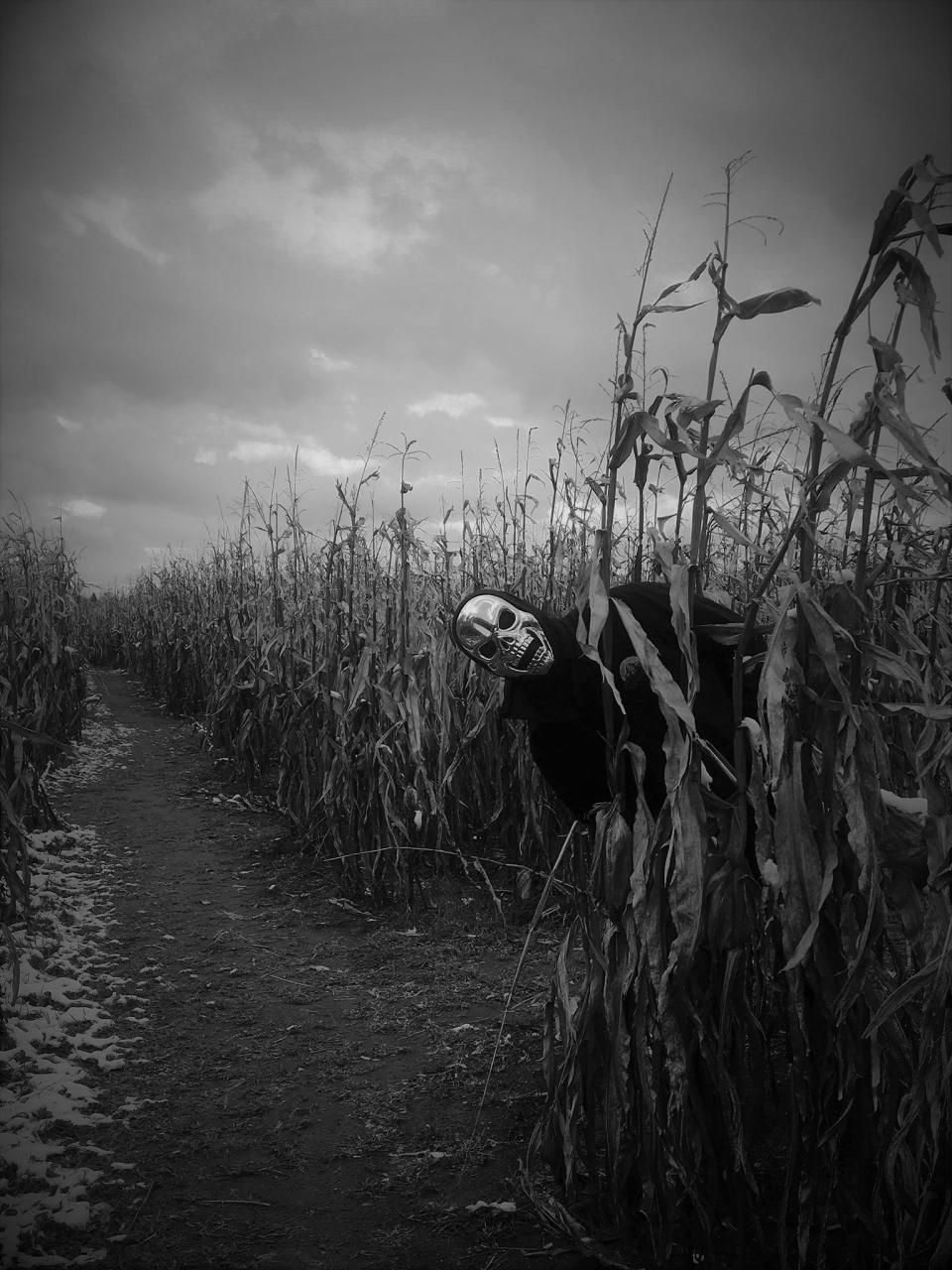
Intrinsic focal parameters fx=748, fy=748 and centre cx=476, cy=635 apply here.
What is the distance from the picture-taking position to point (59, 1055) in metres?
2.85

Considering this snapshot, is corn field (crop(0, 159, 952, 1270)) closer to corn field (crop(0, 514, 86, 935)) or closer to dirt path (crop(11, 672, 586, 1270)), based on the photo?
dirt path (crop(11, 672, 586, 1270))

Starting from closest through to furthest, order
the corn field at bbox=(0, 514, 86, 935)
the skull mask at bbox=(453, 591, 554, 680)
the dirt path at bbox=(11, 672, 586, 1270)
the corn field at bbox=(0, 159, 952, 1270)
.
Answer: the corn field at bbox=(0, 159, 952, 1270) < the dirt path at bbox=(11, 672, 586, 1270) < the skull mask at bbox=(453, 591, 554, 680) < the corn field at bbox=(0, 514, 86, 935)

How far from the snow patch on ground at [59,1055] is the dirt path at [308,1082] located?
0.21 feet

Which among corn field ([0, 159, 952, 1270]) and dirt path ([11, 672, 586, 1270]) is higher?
corn field ([0, 159, 952, 1270])

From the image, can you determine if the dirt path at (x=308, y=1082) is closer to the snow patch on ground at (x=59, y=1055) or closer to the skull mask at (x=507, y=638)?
the snow patch on ground at (x=59, y=1055)

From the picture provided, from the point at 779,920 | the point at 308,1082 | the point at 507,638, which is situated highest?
the point at 507,638

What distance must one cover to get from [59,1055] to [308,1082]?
0.97 metres

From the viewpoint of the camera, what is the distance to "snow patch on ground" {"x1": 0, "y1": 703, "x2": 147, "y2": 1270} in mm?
2072

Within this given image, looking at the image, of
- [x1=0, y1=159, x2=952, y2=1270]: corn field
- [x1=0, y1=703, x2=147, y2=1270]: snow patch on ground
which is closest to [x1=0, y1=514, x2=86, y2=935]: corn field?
[x1=0, y1=703, x2=147, y2=1270]: snow patch on ground

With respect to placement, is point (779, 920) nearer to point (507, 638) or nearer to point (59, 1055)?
point (507, 638)

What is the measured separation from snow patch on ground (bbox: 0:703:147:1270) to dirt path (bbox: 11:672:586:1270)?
0.06m

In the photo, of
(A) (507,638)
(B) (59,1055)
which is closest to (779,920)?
(A) (507,638)

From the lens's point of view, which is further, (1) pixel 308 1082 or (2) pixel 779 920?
(1) pixel 308 1082

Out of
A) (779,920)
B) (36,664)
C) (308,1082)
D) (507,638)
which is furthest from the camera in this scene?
(36,664)
